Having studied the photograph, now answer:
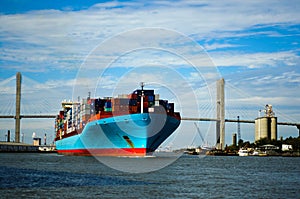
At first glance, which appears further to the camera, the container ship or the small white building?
the small white building

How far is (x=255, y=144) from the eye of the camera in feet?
453

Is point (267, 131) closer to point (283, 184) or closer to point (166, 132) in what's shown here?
point (166, 132)

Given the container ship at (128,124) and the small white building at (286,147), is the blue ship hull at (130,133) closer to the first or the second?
the container ship at (128,124)

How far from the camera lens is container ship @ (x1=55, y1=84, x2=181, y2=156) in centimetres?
5816

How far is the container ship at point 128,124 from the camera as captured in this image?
58.2 meters

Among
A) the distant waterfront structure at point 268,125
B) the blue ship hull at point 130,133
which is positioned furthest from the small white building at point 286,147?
the blue ship hull at point 130,133

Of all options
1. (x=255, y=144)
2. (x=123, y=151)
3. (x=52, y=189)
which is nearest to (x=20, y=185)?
(x=52, y=189)

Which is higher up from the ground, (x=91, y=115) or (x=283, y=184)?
(x=91, y=115)

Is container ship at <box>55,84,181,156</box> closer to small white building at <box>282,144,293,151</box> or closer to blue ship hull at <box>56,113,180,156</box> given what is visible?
blue ship hull at <box>56,113,180,156</box>

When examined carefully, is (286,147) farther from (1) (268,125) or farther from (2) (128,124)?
(2) (128,124)

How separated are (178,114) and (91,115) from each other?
11.9 metres

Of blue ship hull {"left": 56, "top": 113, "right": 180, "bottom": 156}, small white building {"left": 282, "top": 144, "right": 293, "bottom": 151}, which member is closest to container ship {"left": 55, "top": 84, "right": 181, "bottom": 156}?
blue ship hull {"left": 56, "top": 113, "right": 180, "bottom": 156}

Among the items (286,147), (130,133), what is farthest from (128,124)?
(286,147)

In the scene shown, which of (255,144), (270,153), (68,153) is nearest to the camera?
(68,153)
